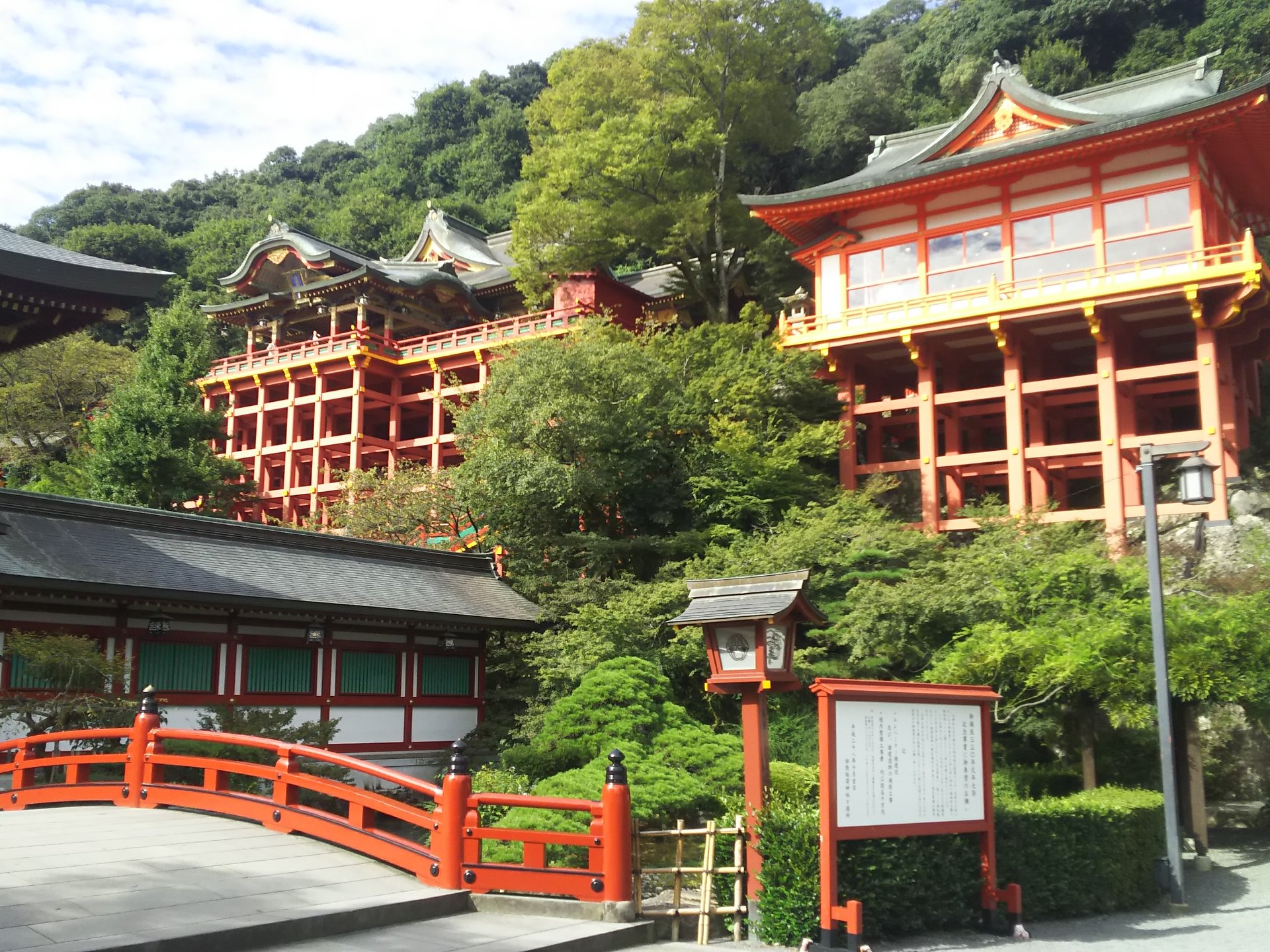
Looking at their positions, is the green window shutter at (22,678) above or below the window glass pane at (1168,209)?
below

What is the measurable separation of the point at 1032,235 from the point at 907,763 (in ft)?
56.4

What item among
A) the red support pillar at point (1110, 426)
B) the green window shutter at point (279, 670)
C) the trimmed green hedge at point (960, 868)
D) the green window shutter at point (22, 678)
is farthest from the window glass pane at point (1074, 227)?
the green window shutter at point (22, 678)

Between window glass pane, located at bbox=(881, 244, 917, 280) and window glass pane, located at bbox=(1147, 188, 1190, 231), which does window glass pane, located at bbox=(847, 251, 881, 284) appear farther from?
window glass pane, located at bbox=(1147, 188, 1190, 231)

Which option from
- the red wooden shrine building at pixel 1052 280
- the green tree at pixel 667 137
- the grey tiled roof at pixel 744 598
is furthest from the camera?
the green tree at pixel 667 137

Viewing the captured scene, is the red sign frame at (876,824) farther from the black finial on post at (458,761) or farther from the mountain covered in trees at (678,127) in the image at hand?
the mountain covered in trees at (678,127)

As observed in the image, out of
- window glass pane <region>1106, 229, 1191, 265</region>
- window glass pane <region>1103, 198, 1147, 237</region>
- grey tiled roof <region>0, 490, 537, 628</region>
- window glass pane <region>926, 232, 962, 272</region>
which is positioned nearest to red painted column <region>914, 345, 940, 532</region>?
window glass pane <region>926, 232, 962, 272</region>

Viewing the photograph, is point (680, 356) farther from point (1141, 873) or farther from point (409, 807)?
point (409, 807)

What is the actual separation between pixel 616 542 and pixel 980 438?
44.9 feet

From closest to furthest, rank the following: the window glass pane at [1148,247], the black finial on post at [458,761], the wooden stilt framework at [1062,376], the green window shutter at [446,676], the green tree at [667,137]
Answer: the black finial on post at [458,761], the green window shutter at [446,676], the wooden stilt framework at [1062,376], the window glass pane at [1148,247], the green tree at [667,137]

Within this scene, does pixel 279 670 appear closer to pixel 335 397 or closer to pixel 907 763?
pixel 907 763

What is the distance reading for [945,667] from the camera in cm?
1422

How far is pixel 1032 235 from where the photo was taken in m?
23.4

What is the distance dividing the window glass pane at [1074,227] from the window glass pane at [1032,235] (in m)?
0.19

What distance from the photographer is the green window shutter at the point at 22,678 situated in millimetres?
13625
